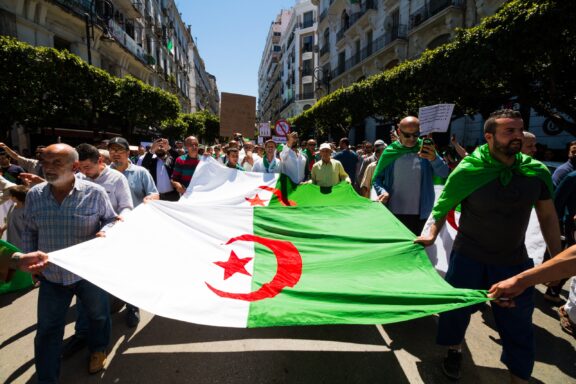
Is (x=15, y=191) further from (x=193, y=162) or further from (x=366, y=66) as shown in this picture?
(x=366, y=66)

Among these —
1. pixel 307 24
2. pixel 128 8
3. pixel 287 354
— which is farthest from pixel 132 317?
pixel 307 24

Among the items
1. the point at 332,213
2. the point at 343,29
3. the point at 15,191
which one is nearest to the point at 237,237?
the point at 332,213

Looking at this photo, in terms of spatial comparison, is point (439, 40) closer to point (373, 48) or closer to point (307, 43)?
point (373, 48)

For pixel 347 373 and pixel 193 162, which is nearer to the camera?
pixel 347 373

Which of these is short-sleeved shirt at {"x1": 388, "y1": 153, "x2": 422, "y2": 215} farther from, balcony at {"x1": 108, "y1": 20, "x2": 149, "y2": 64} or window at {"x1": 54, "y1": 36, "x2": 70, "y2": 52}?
balcony at {"x1": 108, "y1": 20, "x2": 149, "y2": 64}

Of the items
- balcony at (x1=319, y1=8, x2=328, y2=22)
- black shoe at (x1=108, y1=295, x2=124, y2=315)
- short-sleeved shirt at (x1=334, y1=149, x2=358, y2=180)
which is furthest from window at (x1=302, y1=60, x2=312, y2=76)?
black shoe at (x1=108, y1=295, x2=124, y2=315)

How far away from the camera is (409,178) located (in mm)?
3676

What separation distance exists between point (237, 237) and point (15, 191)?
2.91 metres

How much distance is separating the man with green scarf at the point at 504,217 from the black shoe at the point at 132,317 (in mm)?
3175

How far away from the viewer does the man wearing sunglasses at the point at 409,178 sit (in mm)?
3645

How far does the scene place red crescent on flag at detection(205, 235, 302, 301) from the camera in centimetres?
233

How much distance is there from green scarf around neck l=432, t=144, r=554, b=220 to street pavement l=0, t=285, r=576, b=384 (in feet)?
4.48

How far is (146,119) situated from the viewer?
19672 millimetres

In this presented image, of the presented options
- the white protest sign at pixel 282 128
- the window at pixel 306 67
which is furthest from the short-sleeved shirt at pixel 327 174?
the window at pixel 306 67
